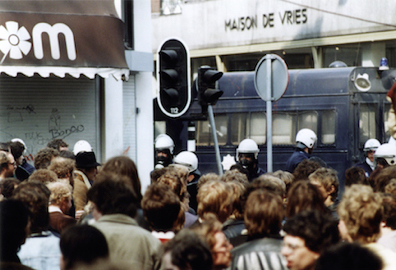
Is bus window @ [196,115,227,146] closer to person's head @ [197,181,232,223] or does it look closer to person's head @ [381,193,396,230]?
person's head @ [197,181,232,223]

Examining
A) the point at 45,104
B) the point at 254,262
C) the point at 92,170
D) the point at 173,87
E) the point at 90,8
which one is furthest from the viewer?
the point at 45,104

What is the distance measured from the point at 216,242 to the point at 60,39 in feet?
27.1

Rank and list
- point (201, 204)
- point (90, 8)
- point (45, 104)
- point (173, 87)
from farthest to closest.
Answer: point (45, 104)
point (90, 8)
point (173, 87)
point (201, 204)

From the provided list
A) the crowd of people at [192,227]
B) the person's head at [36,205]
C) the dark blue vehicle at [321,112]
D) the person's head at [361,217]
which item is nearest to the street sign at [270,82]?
the crowd of people at [192,227]

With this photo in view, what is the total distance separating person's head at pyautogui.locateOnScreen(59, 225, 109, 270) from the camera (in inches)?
113

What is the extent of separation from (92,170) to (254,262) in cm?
360

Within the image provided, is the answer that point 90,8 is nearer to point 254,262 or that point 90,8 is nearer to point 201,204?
point 201,204

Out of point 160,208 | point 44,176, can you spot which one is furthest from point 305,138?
point 160,208

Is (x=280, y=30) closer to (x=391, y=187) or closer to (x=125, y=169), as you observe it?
(x=391, y=187)

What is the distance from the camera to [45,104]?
1309cm

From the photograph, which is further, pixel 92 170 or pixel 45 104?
pixel 45 104

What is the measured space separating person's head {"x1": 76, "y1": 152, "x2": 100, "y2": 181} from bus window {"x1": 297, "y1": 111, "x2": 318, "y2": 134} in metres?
8.86

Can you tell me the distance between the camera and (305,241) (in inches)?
147

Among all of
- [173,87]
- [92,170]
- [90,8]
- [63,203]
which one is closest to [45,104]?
[90,8]
